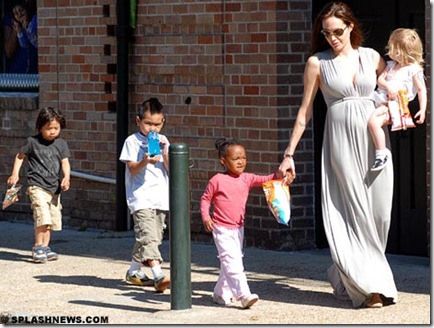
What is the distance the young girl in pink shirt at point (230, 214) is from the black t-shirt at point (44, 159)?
2.72 metres

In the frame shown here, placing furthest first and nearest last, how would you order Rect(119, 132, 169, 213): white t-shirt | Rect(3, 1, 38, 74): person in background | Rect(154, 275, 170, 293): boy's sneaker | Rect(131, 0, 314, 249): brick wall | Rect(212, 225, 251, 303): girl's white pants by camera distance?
Rect(3, 1, 38, 74): person in background < Rect(131, 0, 314, 249): brick wall < Rect(119, 132, 169, 213): white t-shirt < Rect(154, 275, 170, 293): boy's sneaker < Rect(212, 225, 251, 303): girl's white pants

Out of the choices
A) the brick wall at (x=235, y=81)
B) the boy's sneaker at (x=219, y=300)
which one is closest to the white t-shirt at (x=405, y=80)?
the boy's sneaker at (x=219, y=300)

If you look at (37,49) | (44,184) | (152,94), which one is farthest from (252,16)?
(37,49)

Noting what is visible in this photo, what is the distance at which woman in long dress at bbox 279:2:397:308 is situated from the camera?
8758 mm

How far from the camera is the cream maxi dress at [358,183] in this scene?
877 cm

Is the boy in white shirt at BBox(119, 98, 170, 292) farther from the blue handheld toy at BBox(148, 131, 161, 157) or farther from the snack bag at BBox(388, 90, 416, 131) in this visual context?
the snack bag at BBox(388, 90, 416, 131)

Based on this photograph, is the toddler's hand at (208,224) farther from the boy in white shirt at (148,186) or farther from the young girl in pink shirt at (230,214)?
the boy in white shirt at (148,186)

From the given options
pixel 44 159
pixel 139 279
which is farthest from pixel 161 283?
pixel 44 159

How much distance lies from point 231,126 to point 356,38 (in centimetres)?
313

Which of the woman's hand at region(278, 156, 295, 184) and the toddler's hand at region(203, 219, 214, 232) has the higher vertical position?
the woman's hand at region(278, 156, 295, 184)

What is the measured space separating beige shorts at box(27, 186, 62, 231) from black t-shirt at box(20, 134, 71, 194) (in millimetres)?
55

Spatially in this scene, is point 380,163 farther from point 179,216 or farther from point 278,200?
point 179,216

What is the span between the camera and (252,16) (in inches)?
458

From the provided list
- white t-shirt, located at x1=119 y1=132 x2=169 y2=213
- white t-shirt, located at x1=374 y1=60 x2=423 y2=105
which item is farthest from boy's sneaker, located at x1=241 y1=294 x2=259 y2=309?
white t-shirt, located at x1=374 y1=60 x2=423 y2=105
